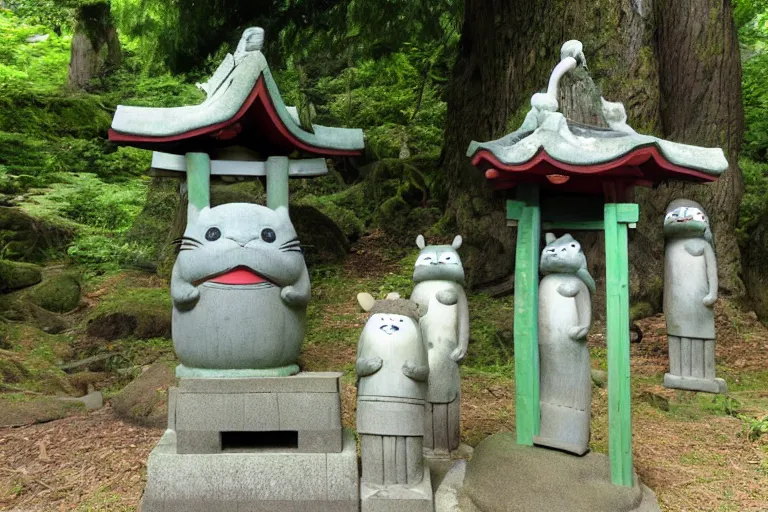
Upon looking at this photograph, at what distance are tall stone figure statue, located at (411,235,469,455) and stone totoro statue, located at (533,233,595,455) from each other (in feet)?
1.85

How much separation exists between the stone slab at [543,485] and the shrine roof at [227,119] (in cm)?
246

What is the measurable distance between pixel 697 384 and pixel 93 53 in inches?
614

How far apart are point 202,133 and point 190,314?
1172 millimetres

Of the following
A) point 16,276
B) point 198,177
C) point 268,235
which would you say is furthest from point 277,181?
point 16,276

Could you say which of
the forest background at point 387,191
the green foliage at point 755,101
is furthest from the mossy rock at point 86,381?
the green foliage at point 755,101

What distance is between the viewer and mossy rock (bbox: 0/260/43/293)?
30.8 ft

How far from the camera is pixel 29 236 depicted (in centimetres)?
1144

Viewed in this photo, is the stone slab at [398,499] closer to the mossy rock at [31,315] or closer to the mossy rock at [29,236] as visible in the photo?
the mossy rock at [31,315]

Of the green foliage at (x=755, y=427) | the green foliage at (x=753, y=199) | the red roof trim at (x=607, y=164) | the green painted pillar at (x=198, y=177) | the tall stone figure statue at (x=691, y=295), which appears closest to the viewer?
the red roof trim at (x=607, y=164)

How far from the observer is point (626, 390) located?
12.6 ft

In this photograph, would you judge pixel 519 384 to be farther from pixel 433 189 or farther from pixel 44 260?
pixel 44 260

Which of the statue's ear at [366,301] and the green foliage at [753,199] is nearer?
the statue's ear at [366,301]

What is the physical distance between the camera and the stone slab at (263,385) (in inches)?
153

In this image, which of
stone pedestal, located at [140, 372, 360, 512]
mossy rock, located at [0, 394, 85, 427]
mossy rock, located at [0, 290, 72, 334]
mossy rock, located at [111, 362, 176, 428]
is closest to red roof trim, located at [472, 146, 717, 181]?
stone pedestal, located at [140, 372, 360, 512]
